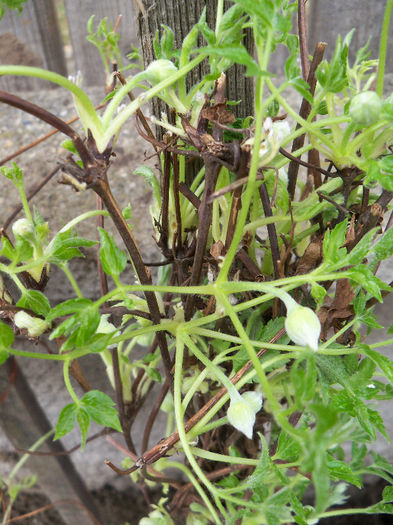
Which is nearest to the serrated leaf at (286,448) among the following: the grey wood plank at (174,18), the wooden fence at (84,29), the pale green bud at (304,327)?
the pale green bud at (304,327)

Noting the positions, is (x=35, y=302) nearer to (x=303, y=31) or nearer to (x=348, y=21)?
(x=303, y=31)

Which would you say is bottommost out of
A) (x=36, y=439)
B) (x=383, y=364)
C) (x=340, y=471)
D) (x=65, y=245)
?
(x=36, y=439)

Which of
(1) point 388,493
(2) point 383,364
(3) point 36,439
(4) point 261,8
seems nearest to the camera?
(4) point 261,8

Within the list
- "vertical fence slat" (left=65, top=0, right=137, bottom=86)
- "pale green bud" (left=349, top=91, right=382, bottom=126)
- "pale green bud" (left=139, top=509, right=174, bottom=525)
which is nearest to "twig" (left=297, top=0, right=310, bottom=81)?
"pale green bud" (left=349, top=91, right=382, bottom=126)

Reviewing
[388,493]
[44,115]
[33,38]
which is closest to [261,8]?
[44,115]

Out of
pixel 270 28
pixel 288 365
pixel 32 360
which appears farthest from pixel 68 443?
pixel 270 28

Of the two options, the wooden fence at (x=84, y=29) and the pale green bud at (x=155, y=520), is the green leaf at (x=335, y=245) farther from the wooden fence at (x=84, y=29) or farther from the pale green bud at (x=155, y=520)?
the wooden fence at (x=84, y=29)

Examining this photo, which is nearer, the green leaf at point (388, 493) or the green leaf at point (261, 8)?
the green leaf at point (261, 8)
